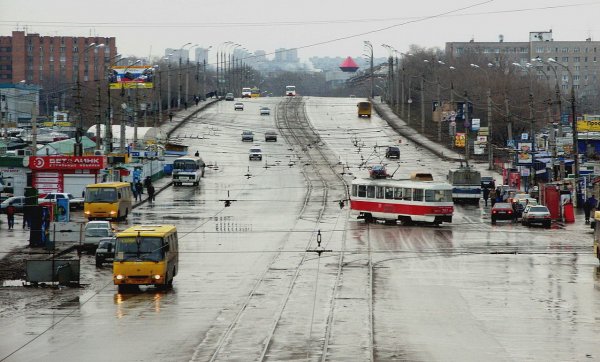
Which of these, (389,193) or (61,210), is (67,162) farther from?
(389,193)

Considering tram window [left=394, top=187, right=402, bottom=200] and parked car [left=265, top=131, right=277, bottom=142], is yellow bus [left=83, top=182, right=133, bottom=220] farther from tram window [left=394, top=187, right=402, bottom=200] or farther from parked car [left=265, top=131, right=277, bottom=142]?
parked car [left=265, top=131, right=277, bottom=142]

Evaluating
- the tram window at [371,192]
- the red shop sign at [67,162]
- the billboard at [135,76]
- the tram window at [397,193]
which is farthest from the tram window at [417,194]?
the billboard at [135,76]

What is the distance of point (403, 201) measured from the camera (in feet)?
188

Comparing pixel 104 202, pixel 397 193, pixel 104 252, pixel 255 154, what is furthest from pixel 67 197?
pixel 255 154

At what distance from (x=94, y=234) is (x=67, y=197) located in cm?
1966

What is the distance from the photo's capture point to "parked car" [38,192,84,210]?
62750 millimetres

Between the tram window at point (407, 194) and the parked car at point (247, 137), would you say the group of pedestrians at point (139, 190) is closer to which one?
the tram window at point (407, 194)

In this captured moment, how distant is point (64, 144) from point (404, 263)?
52562 mm

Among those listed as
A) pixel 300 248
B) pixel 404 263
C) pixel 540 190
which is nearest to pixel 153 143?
pixel 540 190

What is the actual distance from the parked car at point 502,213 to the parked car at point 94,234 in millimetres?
22506

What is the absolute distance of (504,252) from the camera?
4353 cm

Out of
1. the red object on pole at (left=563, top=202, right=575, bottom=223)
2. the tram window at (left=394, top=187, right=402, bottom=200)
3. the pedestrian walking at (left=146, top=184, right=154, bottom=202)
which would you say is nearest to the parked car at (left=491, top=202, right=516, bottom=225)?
the red object on pole at (left=563, top=202, right=575, bottom=223)

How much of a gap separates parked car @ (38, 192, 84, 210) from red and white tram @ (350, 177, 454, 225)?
1630 cm

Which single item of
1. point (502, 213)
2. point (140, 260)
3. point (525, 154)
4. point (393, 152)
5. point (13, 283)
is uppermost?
point (393, 152)
